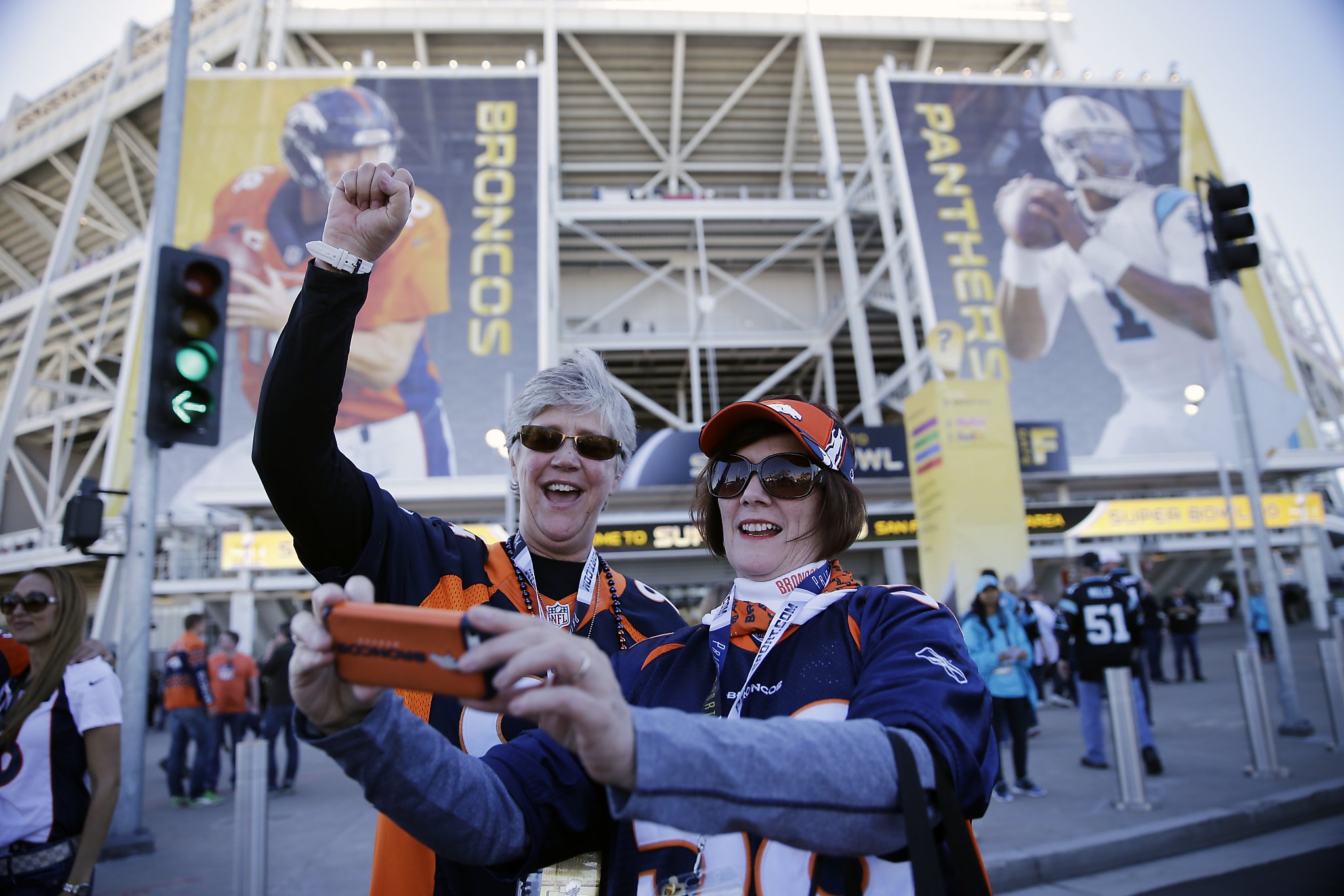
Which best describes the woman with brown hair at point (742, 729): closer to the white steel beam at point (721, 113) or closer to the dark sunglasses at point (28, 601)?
the dark sunglasses at point (28, 601)

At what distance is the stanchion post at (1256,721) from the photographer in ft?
19.4

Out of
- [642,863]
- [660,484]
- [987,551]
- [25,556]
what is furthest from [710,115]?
[642,863]

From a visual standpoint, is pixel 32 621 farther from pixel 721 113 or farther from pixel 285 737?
pixel 721 113

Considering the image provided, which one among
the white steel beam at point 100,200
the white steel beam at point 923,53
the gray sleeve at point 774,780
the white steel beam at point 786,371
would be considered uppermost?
the white steel beam at point 923,53

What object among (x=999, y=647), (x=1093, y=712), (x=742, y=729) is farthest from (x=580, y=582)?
(x=1093, y=712)

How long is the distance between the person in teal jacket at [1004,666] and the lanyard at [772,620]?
212 inches

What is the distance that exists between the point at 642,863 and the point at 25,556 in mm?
29306

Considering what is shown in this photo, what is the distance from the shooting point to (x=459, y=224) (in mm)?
21016

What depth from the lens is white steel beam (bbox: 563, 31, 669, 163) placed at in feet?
86.4

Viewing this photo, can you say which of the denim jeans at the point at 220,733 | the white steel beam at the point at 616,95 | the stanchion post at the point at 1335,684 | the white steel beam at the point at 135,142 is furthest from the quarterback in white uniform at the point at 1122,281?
the white steel beam at the point at 135,142

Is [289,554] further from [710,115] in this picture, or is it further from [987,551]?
[710,115]

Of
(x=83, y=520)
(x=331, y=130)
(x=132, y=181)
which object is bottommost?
(x=83, y=520)

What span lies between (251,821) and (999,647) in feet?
19.3

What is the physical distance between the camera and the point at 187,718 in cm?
770
